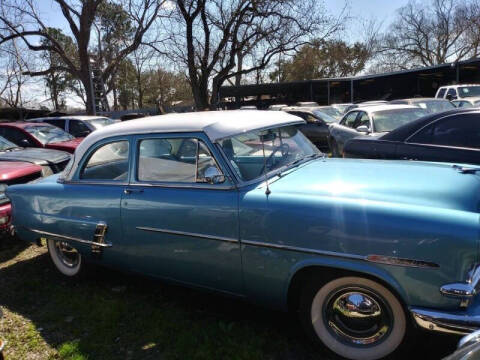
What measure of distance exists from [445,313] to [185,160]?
2111mm

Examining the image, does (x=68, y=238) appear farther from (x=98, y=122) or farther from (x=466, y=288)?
(x=98, y=122)

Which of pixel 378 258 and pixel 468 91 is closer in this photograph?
pixel 378 258

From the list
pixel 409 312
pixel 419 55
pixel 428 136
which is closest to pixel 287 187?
pixel 409 312

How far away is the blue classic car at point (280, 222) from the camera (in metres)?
2.26

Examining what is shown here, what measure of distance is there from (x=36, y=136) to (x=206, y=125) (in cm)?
705

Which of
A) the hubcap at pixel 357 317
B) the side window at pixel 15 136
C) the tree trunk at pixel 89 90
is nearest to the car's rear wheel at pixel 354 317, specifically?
the hubcap at pixel 357 317

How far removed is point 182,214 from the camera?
306 centimetres

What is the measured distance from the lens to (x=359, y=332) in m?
2.61

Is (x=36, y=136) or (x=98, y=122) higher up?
(x=98, y=122)

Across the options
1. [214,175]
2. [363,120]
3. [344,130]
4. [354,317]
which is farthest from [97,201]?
[344,130]

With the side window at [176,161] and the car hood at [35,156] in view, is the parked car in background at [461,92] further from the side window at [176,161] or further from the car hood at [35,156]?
the side window at [176,161]

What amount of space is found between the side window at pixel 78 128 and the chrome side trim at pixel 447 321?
33.1 ft

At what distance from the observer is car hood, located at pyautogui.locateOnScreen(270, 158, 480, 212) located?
2531 mm

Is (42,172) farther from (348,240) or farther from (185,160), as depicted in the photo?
(348,240)
